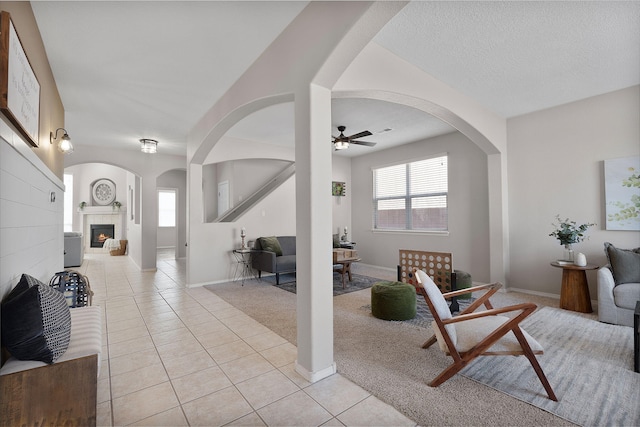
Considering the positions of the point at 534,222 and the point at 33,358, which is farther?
the point at 534,222

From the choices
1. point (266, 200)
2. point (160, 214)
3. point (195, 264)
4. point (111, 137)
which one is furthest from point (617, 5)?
point (160, 214)

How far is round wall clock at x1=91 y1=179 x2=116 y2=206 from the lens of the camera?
36.9 feet

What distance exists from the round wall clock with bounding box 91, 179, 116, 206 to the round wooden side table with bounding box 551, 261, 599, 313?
1361 cm

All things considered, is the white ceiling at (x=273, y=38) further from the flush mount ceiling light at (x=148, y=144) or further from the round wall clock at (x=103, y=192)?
the round wall clock at (x=103, y=192)

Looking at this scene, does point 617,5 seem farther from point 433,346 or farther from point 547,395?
point 433,346

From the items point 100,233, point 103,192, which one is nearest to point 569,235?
point 100,233

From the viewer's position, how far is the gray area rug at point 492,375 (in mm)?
1813

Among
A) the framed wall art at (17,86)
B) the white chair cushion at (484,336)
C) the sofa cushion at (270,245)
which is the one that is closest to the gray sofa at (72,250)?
the sofa cushion at (270,245)

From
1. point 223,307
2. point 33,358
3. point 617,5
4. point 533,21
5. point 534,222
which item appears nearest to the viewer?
point 33,358

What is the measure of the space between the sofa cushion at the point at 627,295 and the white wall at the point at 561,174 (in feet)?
2.93

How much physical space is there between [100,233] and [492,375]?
13.0m

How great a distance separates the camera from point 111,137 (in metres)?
5.74

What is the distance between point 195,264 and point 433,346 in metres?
4.28

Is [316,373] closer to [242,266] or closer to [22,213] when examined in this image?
[22,213]
